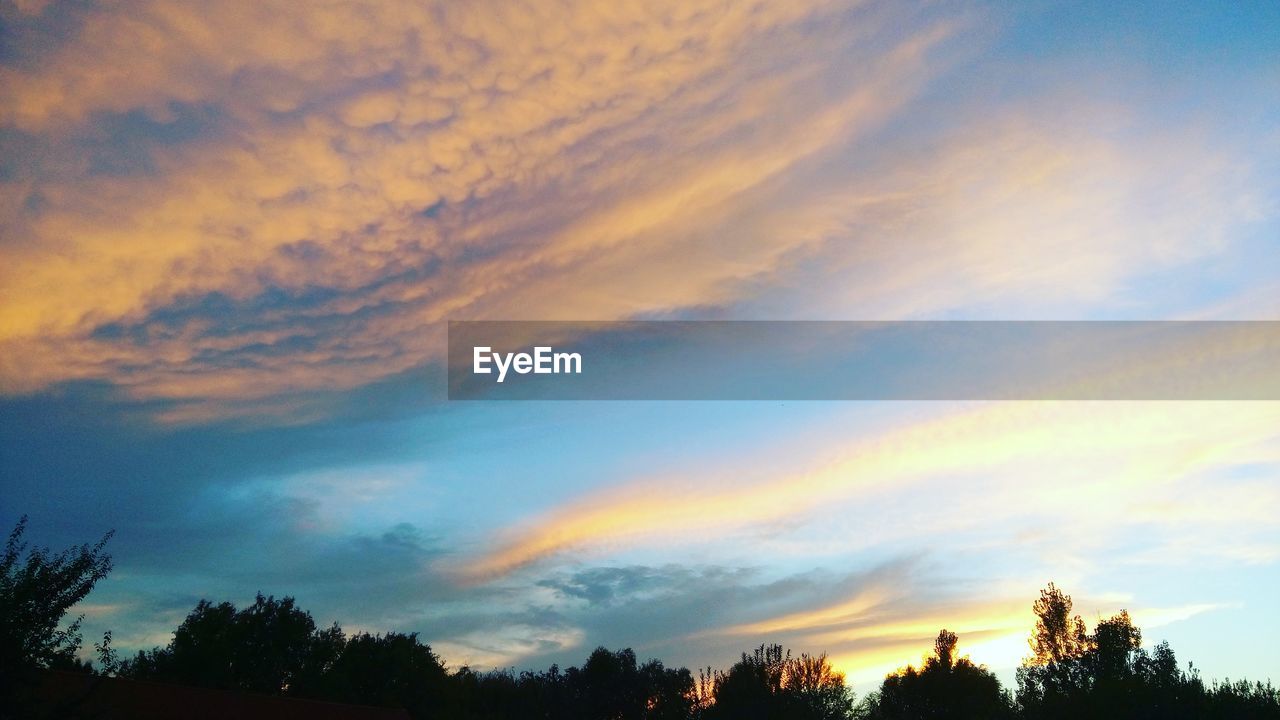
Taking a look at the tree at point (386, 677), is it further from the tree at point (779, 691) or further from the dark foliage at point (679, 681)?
the tree at point (779, 691)

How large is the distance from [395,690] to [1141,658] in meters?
69.9

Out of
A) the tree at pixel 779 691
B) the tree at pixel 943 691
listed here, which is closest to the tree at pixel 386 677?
the tree at pixel 779 691

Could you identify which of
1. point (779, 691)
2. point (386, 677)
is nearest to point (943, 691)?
point (779, 691)

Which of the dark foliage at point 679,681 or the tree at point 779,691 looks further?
the tree at point 779,691

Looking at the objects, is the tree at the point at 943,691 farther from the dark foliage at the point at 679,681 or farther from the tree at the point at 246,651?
the tree at the point at 246,651

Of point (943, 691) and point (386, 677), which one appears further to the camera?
point (943, 691)

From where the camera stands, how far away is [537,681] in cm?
9862

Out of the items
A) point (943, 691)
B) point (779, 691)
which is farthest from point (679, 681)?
point (943, 691)

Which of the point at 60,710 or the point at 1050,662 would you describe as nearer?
the point at 60,710

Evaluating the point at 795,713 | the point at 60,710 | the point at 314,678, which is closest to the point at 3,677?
the point at 60,710

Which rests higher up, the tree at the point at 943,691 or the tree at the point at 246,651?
the tree at the point at 246,651

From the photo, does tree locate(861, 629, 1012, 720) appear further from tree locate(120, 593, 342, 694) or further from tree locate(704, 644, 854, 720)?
tree locate(120, 593, 342, 694)

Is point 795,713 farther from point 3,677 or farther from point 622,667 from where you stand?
point 3,677

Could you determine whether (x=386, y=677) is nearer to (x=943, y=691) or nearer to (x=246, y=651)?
(x=246, y=651)
